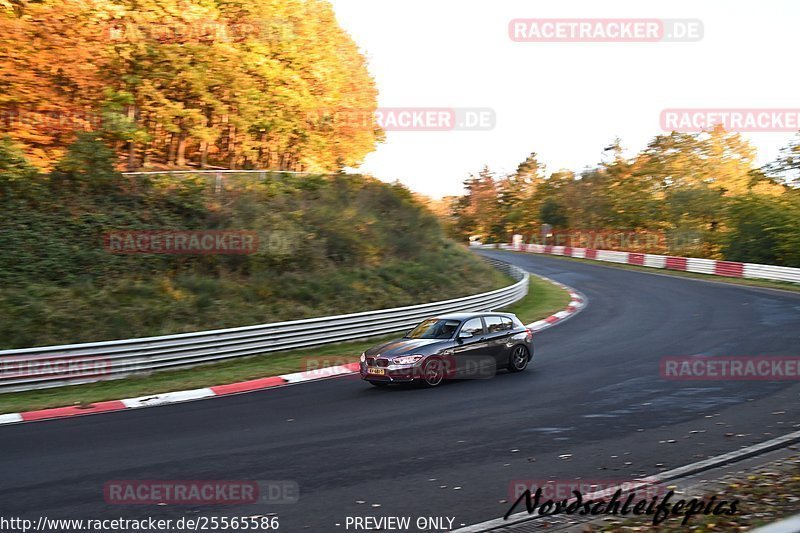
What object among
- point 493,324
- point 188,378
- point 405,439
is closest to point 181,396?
point 188,378

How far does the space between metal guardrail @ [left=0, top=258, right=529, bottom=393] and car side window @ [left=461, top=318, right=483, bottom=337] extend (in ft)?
17.1

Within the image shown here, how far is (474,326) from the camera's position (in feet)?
46.1

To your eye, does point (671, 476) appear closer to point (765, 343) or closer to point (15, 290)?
point (765, 343)

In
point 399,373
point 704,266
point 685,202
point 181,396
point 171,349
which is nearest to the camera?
point 399,373

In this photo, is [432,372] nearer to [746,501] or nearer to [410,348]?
[410,348]

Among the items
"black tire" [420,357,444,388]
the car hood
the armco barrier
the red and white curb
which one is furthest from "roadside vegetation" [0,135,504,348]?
the armco barrier

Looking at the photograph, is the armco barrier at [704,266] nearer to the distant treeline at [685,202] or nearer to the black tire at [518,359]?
the distant treeline at [685,202]

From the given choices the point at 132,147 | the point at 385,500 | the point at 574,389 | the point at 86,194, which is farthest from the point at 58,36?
the point at 385,500

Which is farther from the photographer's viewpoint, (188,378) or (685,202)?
(685,202)

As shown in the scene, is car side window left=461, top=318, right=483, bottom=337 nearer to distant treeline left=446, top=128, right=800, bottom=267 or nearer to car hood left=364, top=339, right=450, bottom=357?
car hood left=364, top=339, right=450, bottom=357

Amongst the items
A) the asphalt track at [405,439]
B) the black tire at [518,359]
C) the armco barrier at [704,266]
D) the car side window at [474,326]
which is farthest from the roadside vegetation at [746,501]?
the armco barrier at [704,266]

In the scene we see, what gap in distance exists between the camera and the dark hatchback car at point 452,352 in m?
12.9

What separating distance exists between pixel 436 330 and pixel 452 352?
0.74 meters

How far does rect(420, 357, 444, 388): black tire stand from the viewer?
1300 cm
